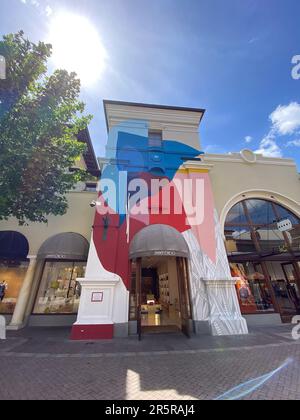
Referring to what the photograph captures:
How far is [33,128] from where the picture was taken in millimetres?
6660

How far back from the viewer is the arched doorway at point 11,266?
9.58 metres

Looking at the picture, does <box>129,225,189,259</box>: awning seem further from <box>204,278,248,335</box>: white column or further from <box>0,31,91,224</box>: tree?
<box>0,31,91,224</box>: tree

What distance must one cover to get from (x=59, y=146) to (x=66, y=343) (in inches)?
307

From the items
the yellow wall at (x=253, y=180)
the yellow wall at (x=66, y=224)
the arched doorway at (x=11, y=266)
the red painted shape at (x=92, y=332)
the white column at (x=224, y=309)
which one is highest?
the yellow wall at (x=253, y=180)

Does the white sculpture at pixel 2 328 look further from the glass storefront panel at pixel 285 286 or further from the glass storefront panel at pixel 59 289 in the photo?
the glass storefront panel at pixel 285 286

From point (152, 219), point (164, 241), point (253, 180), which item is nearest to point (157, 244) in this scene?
point (164, 241)

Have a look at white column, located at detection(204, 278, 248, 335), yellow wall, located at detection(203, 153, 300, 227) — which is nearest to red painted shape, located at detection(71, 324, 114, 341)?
white column, located at detection(204, 278, 248, 335)

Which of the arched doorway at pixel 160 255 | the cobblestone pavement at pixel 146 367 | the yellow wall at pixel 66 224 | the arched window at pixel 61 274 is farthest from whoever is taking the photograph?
the yellow wall at pixel 66 224

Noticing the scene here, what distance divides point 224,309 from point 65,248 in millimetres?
8125

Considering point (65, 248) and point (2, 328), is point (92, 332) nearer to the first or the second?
point (65, 248)

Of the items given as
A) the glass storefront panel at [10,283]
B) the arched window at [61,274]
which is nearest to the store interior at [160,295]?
the arched window at [61,274]

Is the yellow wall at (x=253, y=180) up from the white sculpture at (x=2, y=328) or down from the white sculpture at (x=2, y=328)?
up

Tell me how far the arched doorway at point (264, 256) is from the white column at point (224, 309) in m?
1.13

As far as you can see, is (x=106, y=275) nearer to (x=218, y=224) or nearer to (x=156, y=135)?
(x=218, y=224)
